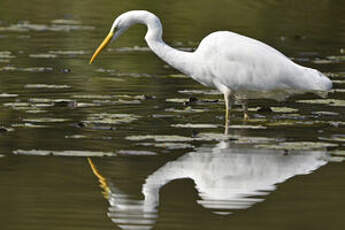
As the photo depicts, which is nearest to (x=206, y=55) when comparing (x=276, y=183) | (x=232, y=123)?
(x=232, y=123)

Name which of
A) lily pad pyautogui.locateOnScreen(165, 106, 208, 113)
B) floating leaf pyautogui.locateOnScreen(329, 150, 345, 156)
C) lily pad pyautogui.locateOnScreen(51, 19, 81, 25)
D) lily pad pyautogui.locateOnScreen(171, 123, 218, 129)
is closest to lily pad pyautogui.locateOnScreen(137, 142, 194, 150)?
lily pad pyautogui.locateOnScreen(171, 123, 218, 129)

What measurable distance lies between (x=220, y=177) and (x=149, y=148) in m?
1.19

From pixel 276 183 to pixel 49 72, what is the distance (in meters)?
6.75

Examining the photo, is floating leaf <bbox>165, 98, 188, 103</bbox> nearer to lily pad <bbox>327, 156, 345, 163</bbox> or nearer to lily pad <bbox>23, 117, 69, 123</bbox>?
lily pad <bbox>23, 117, 69, 123</bbox>

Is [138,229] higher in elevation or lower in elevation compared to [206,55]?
lower

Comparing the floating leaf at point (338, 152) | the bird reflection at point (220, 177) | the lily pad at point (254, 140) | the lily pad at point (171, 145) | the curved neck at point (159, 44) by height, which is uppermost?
the curved neck at point (159, 44)

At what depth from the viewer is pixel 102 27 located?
20.0m

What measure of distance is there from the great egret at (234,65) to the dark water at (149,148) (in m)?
0.36

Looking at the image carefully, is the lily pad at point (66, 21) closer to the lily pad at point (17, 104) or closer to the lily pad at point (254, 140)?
the lily pad at point (17, 104)

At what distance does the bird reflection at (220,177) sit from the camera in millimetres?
7234

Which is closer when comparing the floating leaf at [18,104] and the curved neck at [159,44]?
the curved neck at [159,44]

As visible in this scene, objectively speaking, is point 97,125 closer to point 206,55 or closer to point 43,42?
point 206,55

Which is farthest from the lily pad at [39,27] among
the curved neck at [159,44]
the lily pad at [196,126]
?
the lily pad at [196,126]

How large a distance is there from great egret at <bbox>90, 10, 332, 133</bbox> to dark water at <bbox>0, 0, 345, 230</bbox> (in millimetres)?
362
